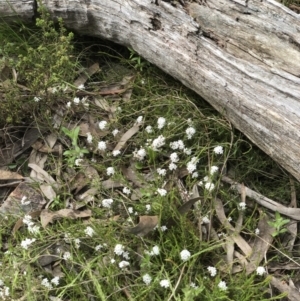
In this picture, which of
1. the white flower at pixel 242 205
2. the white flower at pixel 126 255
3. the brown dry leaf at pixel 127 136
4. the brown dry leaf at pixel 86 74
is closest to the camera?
the white flower at pixel 126 255

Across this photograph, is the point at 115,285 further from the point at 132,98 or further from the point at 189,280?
the point at 132,98

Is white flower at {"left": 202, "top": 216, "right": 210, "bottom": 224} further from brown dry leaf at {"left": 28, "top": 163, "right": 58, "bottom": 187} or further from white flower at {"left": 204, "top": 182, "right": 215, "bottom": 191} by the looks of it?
brown dry leaf at {"left": 28, "top": 163, "right": 58, "bottom": 187}

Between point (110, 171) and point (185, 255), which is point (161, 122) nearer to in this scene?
→ point (110, 171)

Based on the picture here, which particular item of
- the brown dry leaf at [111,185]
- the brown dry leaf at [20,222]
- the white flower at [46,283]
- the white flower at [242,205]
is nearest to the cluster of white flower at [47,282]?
the white flower at [46,283]

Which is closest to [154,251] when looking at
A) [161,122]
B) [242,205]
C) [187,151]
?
[242,205]

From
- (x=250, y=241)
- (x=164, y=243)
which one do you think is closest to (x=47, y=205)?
(x=164, y=243)

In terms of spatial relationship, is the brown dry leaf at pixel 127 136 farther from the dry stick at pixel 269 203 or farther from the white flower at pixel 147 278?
the white flower at pixel 147 278
